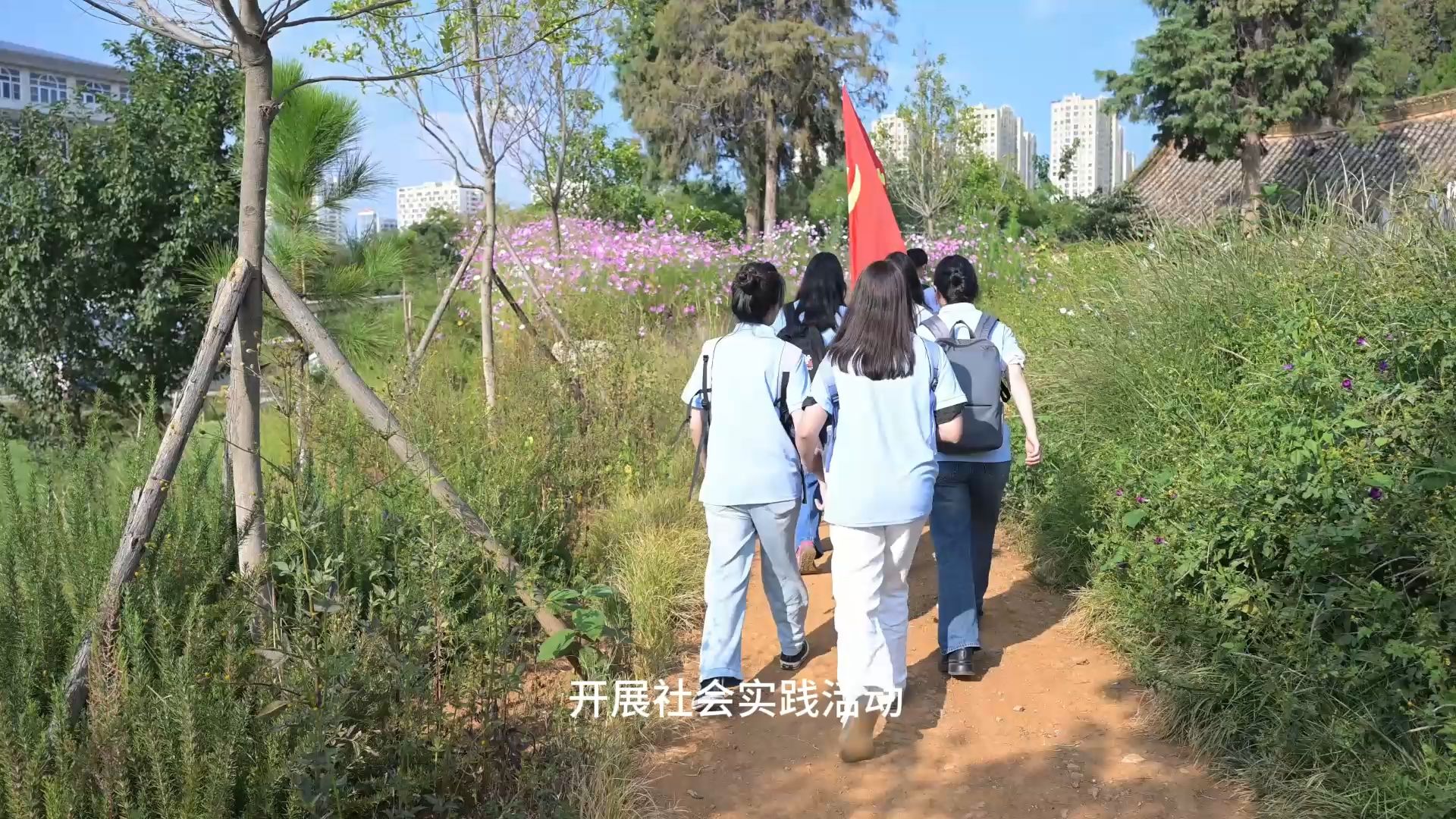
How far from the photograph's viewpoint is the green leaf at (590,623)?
346cm

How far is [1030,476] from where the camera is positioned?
5.95 metres

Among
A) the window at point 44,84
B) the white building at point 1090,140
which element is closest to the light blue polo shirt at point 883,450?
the window at point 44,84

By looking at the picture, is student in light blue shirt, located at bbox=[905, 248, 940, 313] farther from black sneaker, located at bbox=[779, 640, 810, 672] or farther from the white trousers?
the white trousers

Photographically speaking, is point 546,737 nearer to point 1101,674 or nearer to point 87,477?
point 87,477

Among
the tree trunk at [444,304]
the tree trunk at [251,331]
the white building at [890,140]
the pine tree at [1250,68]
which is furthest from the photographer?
the white building at [890,140]

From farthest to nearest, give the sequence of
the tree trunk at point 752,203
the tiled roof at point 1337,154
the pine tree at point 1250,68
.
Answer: the tree trunk at point 752,203 → the tiled roof at point 1337,154 → the pine tree at point 1250,68

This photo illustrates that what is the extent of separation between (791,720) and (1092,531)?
1606mm

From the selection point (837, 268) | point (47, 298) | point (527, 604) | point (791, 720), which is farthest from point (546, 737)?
point (47, 298)

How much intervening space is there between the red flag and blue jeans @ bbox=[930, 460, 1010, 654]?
5.31 ft

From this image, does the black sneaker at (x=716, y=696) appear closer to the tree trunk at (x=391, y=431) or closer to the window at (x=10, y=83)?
the tree trunk at (x=391, y=431)

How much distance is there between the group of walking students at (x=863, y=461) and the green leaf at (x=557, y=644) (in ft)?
1.95

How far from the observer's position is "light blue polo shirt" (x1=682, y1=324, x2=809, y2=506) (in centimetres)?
367

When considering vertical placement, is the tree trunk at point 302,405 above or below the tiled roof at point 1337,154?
below

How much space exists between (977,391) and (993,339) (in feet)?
1.06
